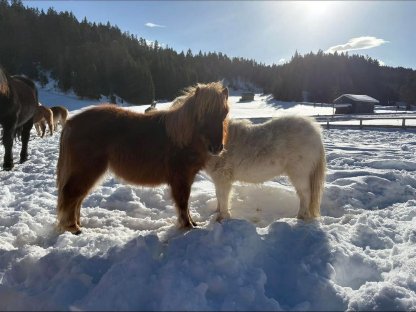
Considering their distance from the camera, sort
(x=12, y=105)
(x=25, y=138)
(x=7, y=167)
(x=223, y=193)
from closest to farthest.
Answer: (x=223, y=193)
(x=12, y=105)
(x=7, y=167)
(x=25, y=138)

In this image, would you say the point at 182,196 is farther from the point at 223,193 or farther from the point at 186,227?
the point at 223,193

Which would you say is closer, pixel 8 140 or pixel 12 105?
pixel 12 105

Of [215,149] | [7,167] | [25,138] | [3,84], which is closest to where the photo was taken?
[215,149]

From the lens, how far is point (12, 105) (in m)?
6.97

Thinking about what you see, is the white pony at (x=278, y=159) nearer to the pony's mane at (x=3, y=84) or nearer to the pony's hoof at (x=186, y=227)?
the pony's hoof at (x=186, y=227)

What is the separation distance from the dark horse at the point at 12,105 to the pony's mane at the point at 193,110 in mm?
4336

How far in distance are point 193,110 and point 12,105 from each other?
16.1 ft

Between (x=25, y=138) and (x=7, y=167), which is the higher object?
(x=25, y=138)

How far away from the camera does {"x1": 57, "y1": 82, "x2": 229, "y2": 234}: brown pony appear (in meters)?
3.86

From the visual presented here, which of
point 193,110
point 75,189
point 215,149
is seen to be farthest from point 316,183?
point 75,189

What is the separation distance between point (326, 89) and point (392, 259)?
10211 cm

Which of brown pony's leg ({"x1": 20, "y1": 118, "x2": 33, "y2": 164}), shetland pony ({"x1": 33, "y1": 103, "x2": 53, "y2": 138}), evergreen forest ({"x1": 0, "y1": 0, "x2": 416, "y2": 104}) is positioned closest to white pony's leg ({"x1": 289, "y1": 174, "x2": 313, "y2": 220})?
brown pony's leg ({"x1": 20, "y1": 118, "x2": 33, "y2": 164})

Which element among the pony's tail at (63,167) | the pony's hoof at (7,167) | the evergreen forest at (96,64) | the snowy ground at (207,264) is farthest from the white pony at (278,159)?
the evergreen forest at (96,64)

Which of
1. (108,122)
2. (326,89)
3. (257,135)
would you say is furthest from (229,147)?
(326,89)
